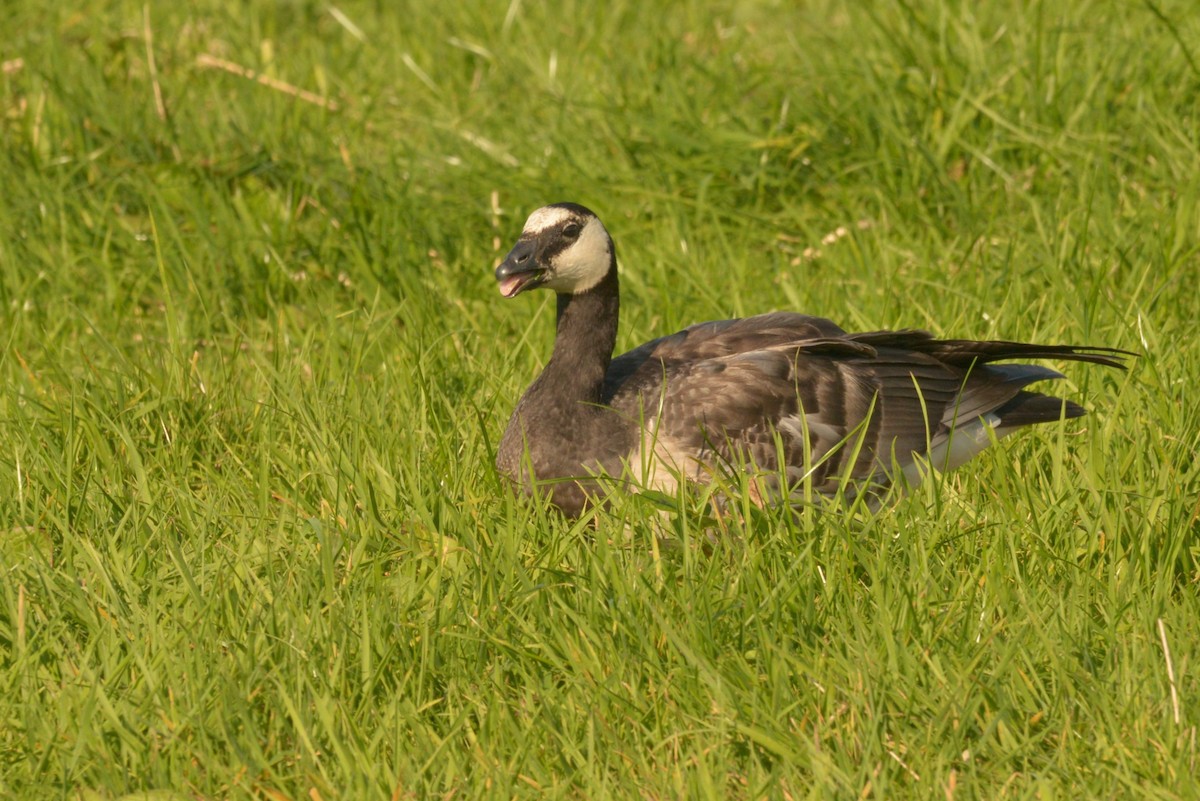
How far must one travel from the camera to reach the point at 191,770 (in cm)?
308

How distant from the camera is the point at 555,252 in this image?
435 centimetres

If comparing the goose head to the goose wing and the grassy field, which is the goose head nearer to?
the goose wing

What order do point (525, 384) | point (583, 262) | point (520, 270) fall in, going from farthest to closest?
point (525, 384) → point (583, 262) → point (520, 270)

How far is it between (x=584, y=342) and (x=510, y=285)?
1.00 feet

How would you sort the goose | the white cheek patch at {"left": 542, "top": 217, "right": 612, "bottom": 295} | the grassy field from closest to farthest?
the grassy field → the goose → the white cheek patch at {"left": 542, "top": 217, "right": 612, "bottom": 295}

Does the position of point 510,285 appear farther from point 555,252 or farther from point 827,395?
point 827,395

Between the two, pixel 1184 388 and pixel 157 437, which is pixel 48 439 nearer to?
pixel 157 437

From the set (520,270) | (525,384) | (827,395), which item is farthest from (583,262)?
(827,395)

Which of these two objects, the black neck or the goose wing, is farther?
the black neck

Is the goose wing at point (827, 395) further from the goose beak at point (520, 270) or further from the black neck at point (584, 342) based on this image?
the goose beak at point (520, 270)

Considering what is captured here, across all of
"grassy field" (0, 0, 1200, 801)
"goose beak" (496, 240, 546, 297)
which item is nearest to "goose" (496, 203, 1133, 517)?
"goose beak" (496, 240, 546, 297)

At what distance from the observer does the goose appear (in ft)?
14.0

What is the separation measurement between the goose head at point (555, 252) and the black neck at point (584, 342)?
0.08 metres

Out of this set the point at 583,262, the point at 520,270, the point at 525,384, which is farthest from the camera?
the point at 525,384
